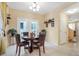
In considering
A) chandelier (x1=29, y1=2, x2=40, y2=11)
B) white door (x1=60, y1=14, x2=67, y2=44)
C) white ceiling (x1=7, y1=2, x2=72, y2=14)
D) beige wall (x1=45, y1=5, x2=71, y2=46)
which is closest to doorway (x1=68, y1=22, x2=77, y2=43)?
white door (x1=60, y1=14, x2=67, y2=44)

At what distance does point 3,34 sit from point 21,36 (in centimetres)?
37

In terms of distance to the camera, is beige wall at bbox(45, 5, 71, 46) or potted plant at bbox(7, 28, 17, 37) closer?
potted plant at bbox(7, 28, 17, 37)

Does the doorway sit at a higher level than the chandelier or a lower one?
lower

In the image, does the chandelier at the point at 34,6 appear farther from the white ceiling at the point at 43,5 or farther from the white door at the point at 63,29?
the white door at the point at 63,29

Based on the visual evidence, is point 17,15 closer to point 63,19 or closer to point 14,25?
point 14,25

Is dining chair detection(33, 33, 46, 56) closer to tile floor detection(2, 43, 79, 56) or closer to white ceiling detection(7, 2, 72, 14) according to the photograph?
tile floor detection(2, 43, 79, 56)

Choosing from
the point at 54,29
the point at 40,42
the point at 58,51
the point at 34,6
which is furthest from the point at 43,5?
the point at 58,51

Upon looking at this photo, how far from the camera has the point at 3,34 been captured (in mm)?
2307

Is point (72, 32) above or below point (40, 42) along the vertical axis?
above

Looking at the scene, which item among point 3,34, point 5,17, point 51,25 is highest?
point 5,17

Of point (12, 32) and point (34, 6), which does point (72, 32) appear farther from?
point (12, 32)

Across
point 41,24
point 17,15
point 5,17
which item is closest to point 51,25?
point 41,24

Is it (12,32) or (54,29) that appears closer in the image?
(12,32)

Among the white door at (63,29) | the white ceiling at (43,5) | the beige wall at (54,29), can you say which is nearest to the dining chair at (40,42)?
the beige wall at (54,29)
